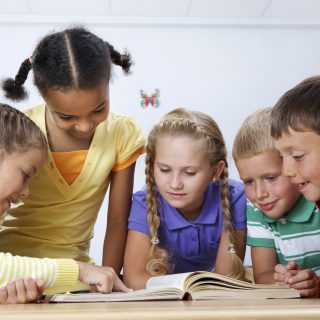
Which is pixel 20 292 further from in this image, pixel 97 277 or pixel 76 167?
pixel 76 167

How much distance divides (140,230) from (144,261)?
8 centimetres

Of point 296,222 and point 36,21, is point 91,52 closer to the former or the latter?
point 296,222

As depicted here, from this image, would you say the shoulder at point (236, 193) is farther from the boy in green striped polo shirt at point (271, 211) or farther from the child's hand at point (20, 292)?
the child's hand at point (20, 292)

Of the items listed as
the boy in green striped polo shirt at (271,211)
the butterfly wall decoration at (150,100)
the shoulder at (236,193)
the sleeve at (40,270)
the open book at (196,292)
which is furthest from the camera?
the butterfly wall decoration at (150,100)

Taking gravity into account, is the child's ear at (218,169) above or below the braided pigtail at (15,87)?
below

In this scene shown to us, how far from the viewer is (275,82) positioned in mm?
4199

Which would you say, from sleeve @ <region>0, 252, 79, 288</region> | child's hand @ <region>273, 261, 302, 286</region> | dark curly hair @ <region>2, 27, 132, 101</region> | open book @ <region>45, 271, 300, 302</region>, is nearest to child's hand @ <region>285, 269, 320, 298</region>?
child's hand @ <region>273, 261, 302, 286</region>

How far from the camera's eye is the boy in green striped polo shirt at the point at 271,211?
1.34 meters

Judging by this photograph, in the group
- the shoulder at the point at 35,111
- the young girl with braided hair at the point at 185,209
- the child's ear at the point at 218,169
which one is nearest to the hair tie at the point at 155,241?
the young girl with braided hair at the point at 185,209

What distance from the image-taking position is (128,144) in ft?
4.97

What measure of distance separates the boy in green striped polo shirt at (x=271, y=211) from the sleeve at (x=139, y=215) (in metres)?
0.28

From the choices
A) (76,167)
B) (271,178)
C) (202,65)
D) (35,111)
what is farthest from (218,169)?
(202,65)

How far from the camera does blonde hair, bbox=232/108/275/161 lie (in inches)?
53.6

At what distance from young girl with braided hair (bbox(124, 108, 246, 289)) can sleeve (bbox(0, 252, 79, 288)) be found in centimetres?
46
